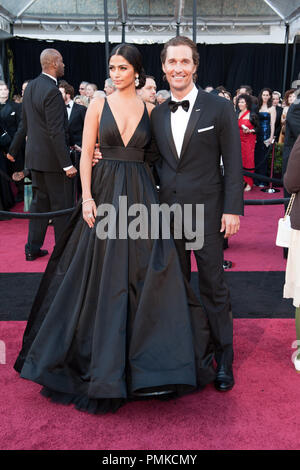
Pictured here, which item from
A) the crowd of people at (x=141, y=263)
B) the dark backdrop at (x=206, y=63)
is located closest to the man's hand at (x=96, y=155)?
the crowd of people at (x=141, y=263)

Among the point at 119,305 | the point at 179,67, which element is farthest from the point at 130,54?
the point at 119,305

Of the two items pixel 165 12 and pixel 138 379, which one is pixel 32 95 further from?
pixel 165 12

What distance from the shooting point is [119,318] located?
2318 millimetres

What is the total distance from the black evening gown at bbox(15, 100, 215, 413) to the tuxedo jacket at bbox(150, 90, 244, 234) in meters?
0.10

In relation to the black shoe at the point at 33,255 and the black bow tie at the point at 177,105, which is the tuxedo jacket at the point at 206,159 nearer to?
the black bow tie at the point at 177,105

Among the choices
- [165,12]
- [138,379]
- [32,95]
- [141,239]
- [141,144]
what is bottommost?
[138,379]

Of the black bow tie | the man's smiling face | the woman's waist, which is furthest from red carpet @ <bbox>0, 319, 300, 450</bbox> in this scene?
the man's smiling face

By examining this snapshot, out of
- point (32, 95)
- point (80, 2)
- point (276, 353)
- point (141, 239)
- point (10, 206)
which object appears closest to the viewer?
point (141, 239)

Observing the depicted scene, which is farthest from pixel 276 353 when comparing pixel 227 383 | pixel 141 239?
pixel 141 239

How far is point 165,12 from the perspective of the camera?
43.1 ft

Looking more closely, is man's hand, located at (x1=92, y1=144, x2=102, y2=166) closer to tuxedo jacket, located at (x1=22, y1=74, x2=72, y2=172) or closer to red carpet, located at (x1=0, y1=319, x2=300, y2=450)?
red carpet, located at (x1=0, y1=319, x2=300, y2=450)

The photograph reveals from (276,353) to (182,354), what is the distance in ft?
3.03

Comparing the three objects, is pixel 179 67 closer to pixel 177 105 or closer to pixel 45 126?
pixel 177 105

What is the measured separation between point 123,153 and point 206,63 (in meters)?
12.5
